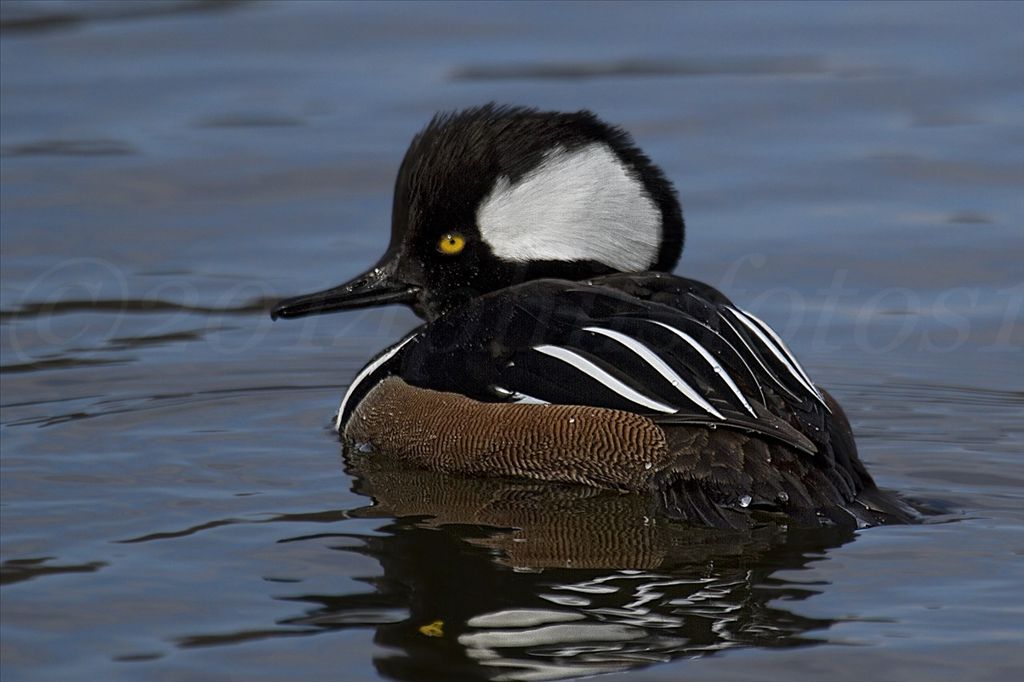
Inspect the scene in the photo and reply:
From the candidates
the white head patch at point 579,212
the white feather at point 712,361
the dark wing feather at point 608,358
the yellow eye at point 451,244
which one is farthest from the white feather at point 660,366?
the yellow eye at point 451,244

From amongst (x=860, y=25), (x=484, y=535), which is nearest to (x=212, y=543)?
(x=484, y=535)

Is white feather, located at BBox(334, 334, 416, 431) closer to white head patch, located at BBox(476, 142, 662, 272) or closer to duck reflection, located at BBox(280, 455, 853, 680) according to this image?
white head patch, located at BBox(476, 142, 662, 272)

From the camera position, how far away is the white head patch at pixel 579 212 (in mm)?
7574

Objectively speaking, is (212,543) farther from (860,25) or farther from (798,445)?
(860,25)

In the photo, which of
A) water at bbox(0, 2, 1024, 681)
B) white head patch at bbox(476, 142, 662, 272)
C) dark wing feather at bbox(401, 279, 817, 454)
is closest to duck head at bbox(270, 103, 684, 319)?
white head patch at bbox(476, 142, 662, 272)

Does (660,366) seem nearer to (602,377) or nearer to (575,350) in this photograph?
(602,377)

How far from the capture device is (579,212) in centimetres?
759

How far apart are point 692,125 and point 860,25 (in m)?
3.03

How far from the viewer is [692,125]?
13328 mm

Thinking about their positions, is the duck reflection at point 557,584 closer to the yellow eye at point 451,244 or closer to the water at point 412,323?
the water at point 412,323

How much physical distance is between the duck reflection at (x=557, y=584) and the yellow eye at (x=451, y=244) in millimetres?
1266

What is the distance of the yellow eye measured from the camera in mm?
7863

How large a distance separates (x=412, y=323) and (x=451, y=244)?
8.46ft

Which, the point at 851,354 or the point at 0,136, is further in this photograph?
the point at 0,136
